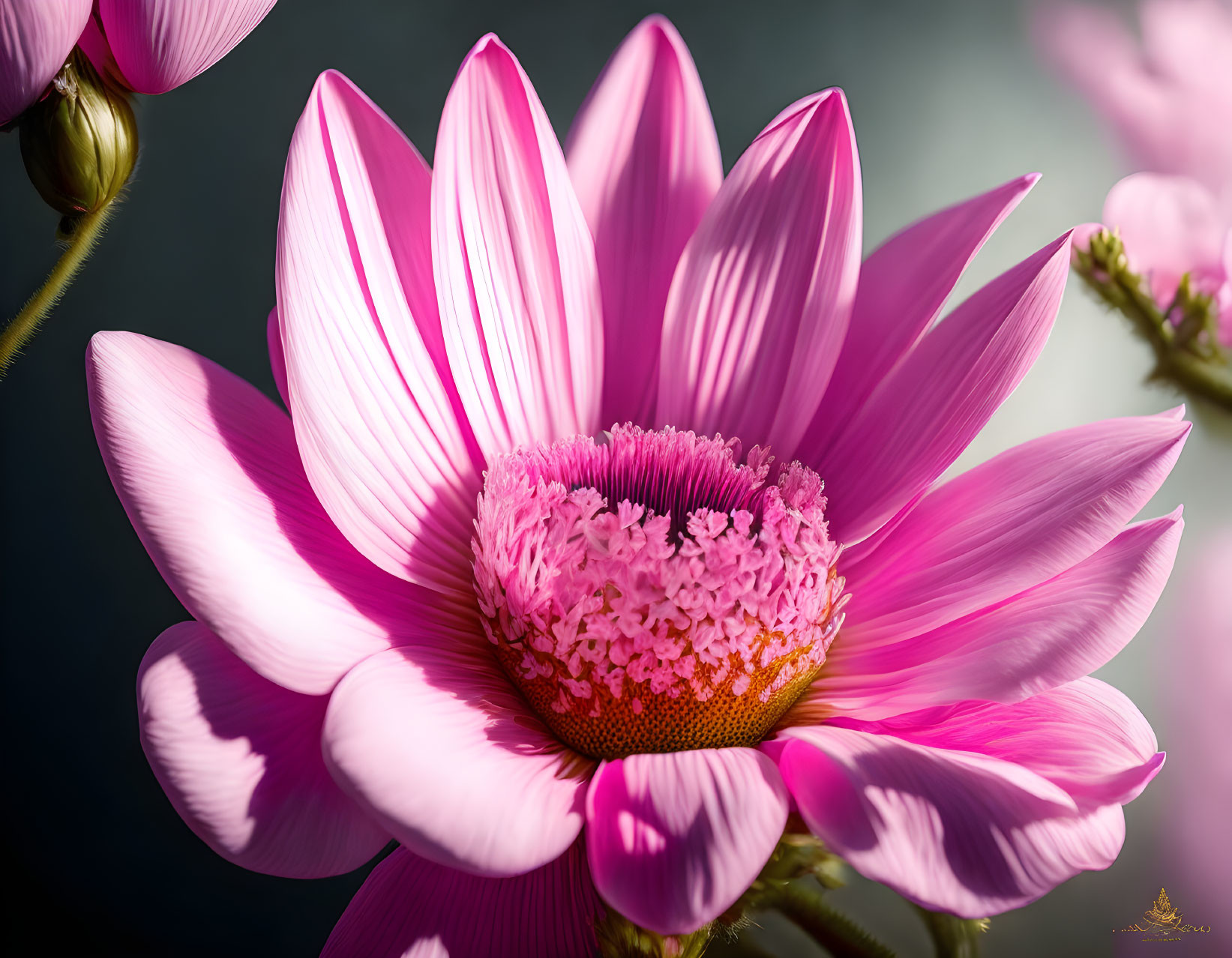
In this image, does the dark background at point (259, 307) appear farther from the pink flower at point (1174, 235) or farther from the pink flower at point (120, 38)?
the pink flower at point (120, 38)

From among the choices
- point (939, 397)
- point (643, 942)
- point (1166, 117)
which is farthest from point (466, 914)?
point (1166, 117)

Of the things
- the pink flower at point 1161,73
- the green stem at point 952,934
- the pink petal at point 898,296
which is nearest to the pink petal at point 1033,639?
the pink petal at point 898,296

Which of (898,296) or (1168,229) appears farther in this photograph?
(1168,229)

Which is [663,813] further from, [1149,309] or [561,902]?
[1149,309]

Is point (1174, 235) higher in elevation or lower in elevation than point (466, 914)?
higher

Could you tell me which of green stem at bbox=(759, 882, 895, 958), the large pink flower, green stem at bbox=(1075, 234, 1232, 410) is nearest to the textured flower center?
the large pink flower

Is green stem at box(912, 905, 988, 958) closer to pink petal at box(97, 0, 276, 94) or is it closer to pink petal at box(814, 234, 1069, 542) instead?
Result: pink petal at box(814, 234, 1069, 542)

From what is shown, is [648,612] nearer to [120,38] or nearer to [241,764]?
[241,764]
